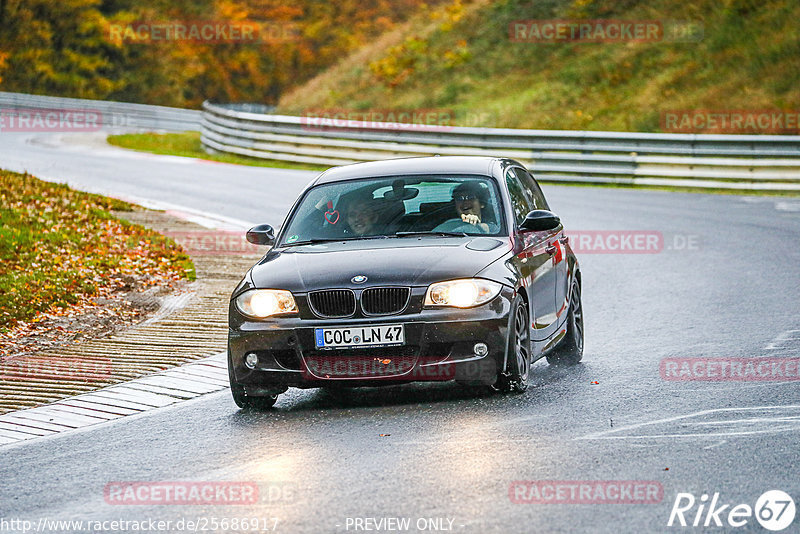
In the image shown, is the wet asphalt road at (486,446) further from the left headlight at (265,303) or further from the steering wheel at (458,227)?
the steering wheel at (458,227)

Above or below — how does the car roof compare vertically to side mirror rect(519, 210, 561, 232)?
above

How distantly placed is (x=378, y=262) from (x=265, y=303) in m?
0.78

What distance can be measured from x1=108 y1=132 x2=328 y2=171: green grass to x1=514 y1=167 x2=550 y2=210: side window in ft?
64.2

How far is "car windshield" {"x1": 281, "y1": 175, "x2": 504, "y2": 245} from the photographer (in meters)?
9.60

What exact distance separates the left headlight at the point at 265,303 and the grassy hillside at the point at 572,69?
23718 mm

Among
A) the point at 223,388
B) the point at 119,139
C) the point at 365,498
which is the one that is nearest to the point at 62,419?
the point at 223,388

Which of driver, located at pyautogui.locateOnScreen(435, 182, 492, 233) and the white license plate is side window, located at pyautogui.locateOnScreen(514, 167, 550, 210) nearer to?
driver, located at pyautogui.locateOnScreen(435, 182, 492, 233)

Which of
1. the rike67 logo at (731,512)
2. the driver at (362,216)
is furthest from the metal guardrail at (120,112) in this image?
the rike67 logo at (731,512)

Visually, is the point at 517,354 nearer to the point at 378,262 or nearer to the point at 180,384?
the point at 378,262

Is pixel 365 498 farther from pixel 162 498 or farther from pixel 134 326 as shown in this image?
pixel 134 326

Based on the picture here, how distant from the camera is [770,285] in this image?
46.0 feet

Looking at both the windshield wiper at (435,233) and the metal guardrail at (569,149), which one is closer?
the windshield wiper at (435,233)

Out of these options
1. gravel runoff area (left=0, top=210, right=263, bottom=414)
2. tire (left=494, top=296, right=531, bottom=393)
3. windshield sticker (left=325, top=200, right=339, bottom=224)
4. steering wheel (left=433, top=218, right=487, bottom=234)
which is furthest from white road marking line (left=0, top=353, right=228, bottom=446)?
tire (left=494, top=296, right=531, bottom=393)

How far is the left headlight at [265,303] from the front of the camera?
8.67 metres
